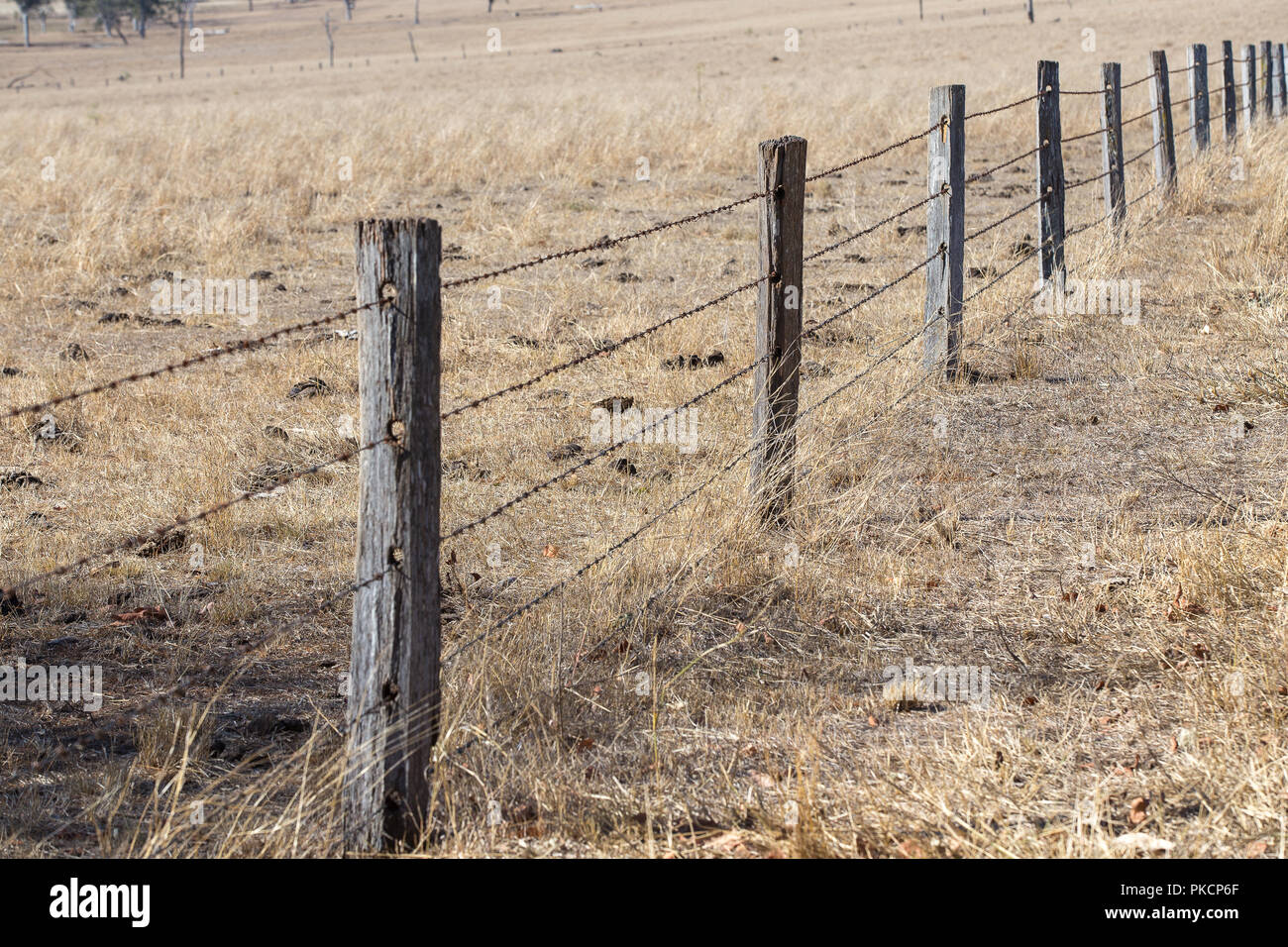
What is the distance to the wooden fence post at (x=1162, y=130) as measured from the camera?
1157 centimetres

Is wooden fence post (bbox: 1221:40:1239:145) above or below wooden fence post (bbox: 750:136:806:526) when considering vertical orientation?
above

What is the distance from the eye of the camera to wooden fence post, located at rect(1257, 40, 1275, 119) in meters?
15.9

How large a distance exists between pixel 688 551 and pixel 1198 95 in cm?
1104

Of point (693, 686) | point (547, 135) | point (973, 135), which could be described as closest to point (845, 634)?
point (693, 686)

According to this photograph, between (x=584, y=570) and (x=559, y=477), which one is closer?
(x=559, y=477)

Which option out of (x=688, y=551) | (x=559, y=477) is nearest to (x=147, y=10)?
(x=688, y=551)

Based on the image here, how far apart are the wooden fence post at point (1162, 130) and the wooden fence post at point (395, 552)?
10.4 m
